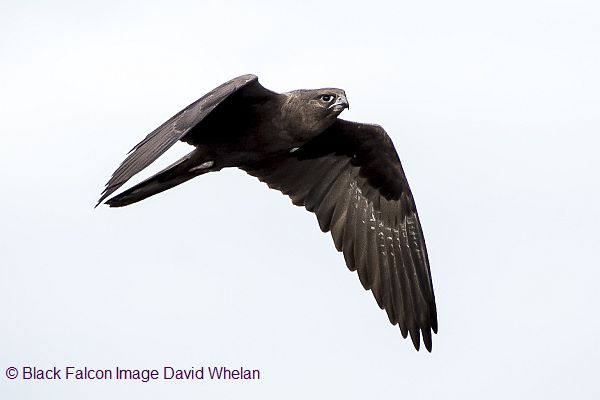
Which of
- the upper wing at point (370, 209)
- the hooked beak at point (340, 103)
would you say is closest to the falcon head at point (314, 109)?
the hooked beak at point (340, 103)

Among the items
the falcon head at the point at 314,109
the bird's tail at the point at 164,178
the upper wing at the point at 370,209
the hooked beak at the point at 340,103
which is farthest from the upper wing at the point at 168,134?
the upper wing at the point at 370,209

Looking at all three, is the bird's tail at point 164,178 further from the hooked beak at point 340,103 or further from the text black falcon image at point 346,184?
the hooked beak at point 340,103

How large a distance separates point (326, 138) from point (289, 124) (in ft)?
5.59

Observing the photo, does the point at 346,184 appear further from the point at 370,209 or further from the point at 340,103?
the point at 340,103

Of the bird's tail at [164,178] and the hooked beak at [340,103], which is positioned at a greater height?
the hooked beak at [340,103]

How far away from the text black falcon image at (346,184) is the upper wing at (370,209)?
0.5 inches

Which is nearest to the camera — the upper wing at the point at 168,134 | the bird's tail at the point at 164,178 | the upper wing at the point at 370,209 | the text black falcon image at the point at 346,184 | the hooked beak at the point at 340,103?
the upper wing at the point at 168,134

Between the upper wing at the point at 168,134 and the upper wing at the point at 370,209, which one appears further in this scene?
the upper wing at the point at 370,209

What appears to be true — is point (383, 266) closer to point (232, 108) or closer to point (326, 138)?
point (326, 138)

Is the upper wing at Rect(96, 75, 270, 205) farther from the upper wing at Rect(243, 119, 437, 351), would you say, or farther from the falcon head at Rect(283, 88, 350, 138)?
the upper wing at Rect(243, 119, 437, 351)

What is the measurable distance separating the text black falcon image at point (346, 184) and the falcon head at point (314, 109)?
11 centimetres

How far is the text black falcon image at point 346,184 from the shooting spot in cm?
1516

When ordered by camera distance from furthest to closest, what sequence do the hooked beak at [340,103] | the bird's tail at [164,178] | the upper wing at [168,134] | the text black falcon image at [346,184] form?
1. the bird's tail at [164,178]
2. the text black falcon image at [346,184]
3. the hooked beak at [340,103]
4. the upper wing at [168,134]

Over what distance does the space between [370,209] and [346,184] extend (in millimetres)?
436
